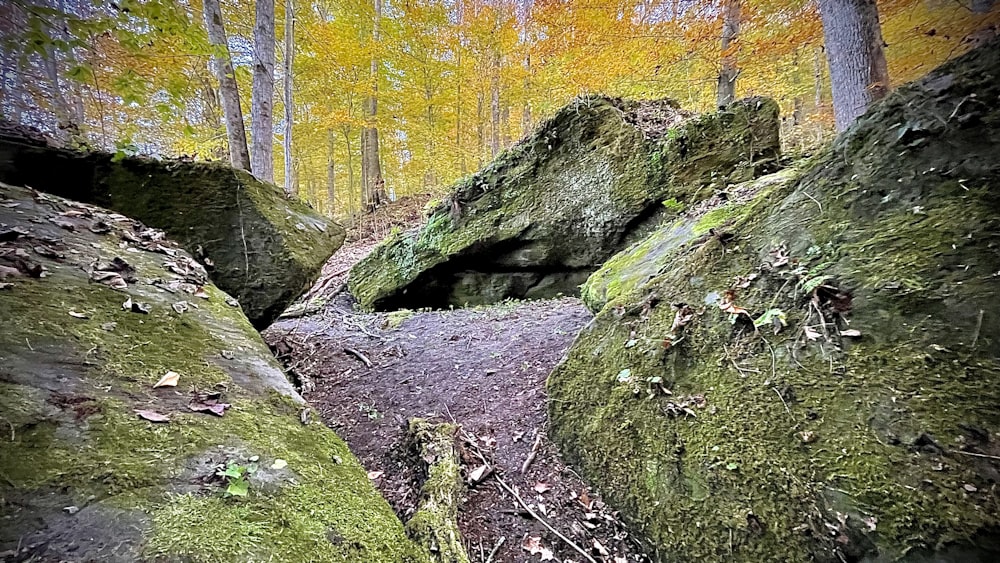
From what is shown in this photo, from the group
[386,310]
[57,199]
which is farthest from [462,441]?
[386,310]

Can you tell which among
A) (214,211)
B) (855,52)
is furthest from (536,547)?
(855,52)

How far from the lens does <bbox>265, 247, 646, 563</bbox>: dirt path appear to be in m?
2.57

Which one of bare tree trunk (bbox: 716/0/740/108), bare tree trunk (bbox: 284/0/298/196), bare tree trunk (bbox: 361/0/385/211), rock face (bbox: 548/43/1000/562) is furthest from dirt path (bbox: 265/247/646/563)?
bare tree trunk (bbox: 361/0/385/211)

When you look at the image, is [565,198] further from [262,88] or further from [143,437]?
[143,437]

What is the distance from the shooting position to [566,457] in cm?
308

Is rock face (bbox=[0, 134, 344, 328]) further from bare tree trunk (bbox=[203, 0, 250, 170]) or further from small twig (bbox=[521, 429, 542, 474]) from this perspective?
small twig (bbox=[521, 429, 542, 474])

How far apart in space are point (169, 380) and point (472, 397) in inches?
103

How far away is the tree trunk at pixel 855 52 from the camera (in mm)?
4879

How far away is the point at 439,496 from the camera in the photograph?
255 cm

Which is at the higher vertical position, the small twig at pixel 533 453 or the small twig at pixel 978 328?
the small twig at pixel 978 328

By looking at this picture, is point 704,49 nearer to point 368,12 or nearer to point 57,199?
point 57,199

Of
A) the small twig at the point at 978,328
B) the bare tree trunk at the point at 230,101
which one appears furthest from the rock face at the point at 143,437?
the bare tree trunk at the point at 230,101

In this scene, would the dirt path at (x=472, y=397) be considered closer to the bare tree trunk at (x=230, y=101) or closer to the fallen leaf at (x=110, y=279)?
the fallen leaf at (x=110, y=279)

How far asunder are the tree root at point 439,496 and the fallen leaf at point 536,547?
39 cm
